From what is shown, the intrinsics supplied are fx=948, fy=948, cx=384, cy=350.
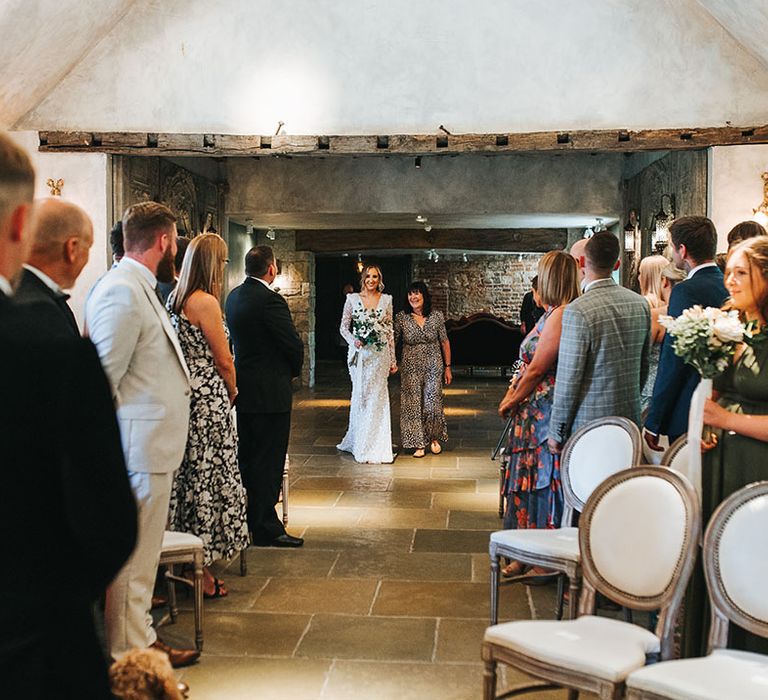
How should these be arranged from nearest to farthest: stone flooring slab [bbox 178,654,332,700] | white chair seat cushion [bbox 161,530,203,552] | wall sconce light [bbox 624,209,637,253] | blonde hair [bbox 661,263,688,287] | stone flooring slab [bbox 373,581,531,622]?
stone flooring slab [bbox 178,654,332,700]
white chair seat cushion [bbox 161,530,203,552]
stone flooring slab [bbox 373,581,531,622]
blonde hair [bbox 661,263,688,287]
wall sconce light [bbox 624,209,637,253]

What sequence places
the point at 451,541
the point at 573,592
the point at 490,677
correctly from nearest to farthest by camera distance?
the point at 490,677 < the point at 573,592 < the point at 451,541

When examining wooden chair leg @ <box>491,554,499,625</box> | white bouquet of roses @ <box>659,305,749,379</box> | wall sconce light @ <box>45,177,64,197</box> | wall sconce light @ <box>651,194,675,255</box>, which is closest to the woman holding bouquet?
wall sconce light @ <box>651,194,675,255</box>

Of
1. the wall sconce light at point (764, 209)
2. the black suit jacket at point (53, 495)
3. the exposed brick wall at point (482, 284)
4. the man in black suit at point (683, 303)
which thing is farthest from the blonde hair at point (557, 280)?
the exposed brick wall at point (482, 284)

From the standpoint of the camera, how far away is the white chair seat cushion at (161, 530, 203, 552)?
12.1 ft

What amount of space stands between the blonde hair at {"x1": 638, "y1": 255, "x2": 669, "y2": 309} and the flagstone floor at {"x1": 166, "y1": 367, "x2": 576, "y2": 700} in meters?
1.63

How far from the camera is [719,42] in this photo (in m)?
7.35

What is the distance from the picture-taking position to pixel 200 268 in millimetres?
4352

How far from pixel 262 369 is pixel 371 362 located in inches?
130

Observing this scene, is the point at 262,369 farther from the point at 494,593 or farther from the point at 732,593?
the point at 732,593

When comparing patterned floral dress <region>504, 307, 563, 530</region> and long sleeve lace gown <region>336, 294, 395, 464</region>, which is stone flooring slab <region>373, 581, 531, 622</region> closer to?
patterned floral dress <region>504, 307, 563, 530</region>

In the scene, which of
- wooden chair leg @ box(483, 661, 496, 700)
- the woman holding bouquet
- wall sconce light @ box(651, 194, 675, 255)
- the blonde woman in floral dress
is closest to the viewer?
wooden chair leg @ box(483, 661, 496, 700)

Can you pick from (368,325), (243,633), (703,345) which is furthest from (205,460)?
(368,325)

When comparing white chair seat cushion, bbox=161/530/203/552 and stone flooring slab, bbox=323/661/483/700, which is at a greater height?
white chair seat cushion, bbox=161/530/203/552

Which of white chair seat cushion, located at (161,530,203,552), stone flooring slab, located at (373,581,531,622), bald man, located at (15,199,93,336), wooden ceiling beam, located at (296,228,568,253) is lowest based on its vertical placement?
stone flooring slab, located at (373,581,531,622)
